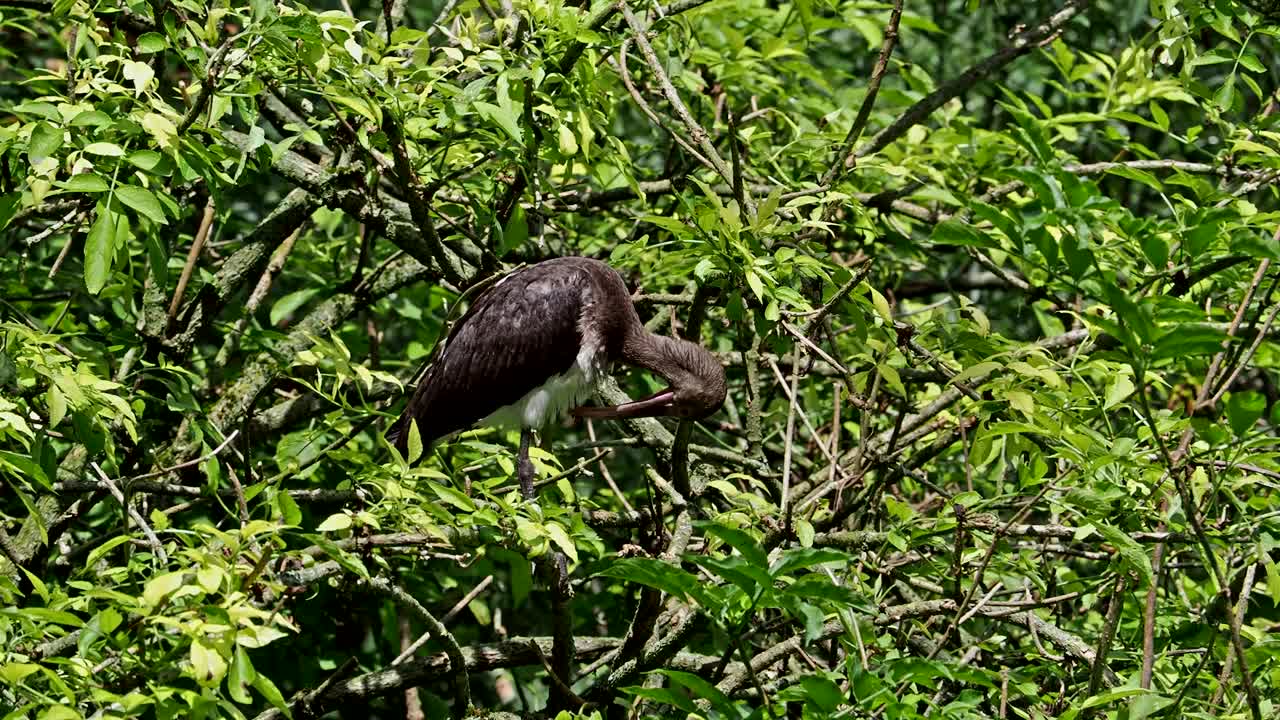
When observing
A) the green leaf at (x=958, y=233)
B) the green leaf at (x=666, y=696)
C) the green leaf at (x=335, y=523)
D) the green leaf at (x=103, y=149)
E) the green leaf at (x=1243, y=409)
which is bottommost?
the green leaf at (x=666, y=696)

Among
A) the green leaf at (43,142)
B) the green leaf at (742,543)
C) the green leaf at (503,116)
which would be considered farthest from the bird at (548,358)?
the green leaf at (742,543)

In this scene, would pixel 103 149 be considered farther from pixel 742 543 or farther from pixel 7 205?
pixel 742 543

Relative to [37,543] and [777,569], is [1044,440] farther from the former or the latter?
[37,543]

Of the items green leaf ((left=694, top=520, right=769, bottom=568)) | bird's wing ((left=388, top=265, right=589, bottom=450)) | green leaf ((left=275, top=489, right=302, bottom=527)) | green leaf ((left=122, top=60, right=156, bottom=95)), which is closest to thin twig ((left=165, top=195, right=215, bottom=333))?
bird's wing ((left=388, top=265, right=589, bottom=450))

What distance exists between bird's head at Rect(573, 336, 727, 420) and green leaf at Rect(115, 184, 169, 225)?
205cm

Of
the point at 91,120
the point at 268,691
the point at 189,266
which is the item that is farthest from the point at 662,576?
the point at 189,266

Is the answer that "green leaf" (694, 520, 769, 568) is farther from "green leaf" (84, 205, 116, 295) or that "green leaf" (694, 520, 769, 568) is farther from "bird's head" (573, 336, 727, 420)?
"bird's head" (573, 336, 727, 420)

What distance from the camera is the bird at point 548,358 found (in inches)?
196

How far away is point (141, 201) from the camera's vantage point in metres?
3.23

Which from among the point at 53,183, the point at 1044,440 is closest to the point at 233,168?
the point at 53,183

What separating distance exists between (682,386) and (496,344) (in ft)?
2.36

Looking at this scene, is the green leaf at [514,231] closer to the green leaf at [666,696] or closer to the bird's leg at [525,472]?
the bird's leg at [525,472]

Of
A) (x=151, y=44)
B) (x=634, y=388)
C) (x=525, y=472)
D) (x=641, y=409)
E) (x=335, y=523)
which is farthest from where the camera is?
(x=634, y=388)

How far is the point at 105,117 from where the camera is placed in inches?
127
